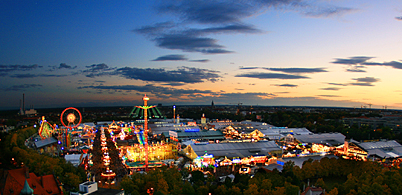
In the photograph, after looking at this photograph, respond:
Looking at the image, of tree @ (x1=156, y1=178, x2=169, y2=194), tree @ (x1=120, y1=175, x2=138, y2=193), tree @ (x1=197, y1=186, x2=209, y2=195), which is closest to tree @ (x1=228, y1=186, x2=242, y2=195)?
tree @ (x1=197, y1=186, x2=209, y2=195)

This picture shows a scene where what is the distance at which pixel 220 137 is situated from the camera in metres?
62.6

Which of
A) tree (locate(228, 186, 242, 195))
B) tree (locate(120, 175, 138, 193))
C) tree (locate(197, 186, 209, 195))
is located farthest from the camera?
tree (locate(120, 175, 138, 193))

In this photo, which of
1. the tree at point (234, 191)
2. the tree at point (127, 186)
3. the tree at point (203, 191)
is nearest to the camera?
the tree at point (234, 191)

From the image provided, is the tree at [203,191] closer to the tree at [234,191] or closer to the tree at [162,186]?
the tree at [234,191]

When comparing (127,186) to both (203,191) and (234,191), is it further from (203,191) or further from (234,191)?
(234,191)

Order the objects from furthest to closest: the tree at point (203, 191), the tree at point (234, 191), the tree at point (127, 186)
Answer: the tree at point (127, 186) → the tree at point (203, 191) → the tree at point (234, 191)

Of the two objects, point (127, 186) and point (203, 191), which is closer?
point (203, 191)

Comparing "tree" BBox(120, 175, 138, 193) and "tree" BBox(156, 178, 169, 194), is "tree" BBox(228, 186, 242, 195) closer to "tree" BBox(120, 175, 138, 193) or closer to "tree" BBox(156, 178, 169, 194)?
"tree" BBox(156, 178, 169, 194)

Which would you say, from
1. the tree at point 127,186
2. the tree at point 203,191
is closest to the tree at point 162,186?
the tree at point 127,186

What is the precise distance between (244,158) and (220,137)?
24.2 metres

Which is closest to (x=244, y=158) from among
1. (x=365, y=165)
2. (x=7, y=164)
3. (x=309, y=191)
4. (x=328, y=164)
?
(x=328, y=164)

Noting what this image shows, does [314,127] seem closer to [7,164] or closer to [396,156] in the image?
[396,156]

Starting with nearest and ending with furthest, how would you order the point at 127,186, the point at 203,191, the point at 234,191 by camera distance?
the point at 234,191 < the point at 203,191 < the point at 127,186

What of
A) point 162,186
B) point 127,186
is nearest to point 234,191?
point 162,186
